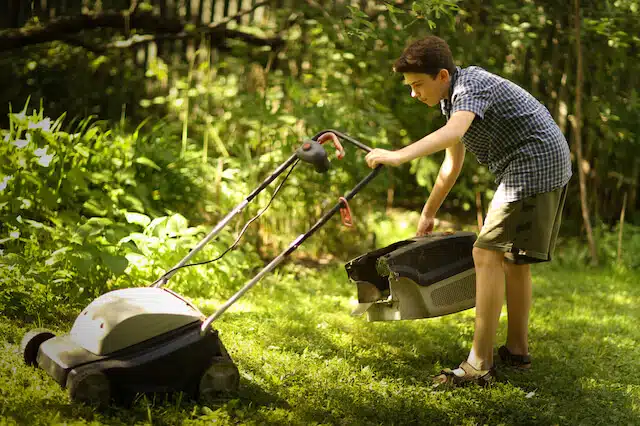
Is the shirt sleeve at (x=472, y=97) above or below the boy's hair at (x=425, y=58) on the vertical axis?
below

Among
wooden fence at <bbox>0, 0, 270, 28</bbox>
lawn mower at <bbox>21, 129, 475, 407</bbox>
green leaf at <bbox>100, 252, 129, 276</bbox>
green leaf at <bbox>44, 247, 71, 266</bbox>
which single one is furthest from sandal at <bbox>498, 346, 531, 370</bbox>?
wooden fence at <bbox>0, 0, 270, 28</bbox>

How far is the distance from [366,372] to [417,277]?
0.49 metres

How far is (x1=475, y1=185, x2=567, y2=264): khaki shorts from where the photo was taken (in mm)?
3467

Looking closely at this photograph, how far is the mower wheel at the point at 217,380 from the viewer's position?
10.1ft

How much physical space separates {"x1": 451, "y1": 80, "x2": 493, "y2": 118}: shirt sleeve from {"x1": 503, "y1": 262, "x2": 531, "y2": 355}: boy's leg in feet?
2.70

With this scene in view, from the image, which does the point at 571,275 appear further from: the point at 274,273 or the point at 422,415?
the point at 422,415

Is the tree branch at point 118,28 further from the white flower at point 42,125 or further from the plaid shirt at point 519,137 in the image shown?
the plaid shirt at point 519,137

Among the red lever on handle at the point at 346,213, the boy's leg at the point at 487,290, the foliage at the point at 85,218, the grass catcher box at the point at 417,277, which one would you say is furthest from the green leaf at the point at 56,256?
the boy's leg at the point at 487,290

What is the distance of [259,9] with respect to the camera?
6.89 m

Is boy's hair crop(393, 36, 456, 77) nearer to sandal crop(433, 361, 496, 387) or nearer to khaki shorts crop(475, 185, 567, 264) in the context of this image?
khaki shorts crop(475, 185, 567, 264)

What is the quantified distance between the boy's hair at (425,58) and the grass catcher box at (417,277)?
0.74 m

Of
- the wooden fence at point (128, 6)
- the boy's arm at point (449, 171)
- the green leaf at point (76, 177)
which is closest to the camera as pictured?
the boy's arm at point (449, 171)

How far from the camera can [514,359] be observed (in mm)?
3861

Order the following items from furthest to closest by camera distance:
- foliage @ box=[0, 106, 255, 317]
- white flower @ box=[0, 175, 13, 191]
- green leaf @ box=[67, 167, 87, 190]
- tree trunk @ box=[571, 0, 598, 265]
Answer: tree trunk @ box=[571, 0, 598, 265] < green leaf @ box=[67, 167, 87, 190] < white flower @ box=[0, 175, 13, 191] < foliage @ box=[0, 106, 255, 317]
